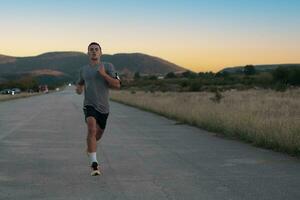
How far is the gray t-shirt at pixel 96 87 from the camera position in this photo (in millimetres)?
8969

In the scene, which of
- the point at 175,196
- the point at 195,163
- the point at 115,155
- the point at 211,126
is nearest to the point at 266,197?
the point at 175,196

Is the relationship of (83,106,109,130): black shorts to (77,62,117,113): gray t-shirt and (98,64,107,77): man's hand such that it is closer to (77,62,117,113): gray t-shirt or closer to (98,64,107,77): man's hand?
(77,62,117,113): gray t-shirt

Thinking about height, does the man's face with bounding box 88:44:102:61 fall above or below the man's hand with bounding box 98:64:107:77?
above

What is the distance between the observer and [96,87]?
8.98 metres

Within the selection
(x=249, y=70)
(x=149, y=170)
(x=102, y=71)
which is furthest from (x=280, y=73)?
(x=102, y=71)

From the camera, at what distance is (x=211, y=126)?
18.5m

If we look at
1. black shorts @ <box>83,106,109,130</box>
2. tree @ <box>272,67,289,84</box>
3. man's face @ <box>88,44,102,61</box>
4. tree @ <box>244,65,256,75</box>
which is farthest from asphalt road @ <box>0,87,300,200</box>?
tree @ <box>244,65,256,75</box>

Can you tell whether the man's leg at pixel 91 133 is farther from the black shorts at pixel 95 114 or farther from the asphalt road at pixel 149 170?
the asphalt road at pixel 149 170

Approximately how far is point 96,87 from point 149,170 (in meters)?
1.69

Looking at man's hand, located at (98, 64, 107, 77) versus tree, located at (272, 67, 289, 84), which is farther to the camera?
tree, located at (272, 67, 289, 84)

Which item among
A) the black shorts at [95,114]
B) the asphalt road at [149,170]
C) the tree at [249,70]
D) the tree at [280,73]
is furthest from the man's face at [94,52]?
the tree at [249,70]

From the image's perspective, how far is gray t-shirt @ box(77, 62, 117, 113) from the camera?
8.97 m

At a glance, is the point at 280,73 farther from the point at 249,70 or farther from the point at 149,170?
the point at 149,170

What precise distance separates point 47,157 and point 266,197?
562 cm
